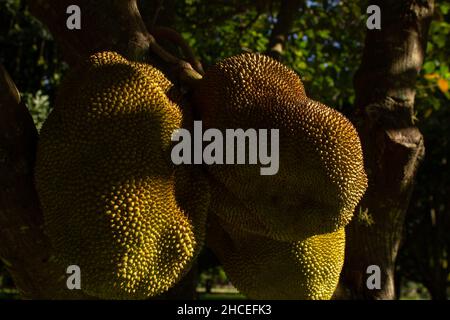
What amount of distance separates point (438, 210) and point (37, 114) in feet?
23.3

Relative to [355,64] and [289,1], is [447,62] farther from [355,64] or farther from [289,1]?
[289,1]

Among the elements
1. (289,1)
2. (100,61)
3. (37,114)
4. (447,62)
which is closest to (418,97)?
(447,62)

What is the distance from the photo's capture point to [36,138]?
1.25 meters

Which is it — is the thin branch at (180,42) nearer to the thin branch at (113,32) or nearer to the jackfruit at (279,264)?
the thin branch at (113,32)

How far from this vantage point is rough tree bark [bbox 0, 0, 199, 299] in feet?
3.92

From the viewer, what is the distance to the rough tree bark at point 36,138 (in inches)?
47.0

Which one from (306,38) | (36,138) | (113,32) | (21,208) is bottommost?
(21,208)

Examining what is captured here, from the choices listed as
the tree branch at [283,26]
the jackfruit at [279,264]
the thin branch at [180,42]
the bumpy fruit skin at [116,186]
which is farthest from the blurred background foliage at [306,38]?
the bumpy fruit skin at [116,186]

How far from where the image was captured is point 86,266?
1.12m

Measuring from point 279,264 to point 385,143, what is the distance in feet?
1.97

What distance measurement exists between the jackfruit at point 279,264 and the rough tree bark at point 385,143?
30 cm

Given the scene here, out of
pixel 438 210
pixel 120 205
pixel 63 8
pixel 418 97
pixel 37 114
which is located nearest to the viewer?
pixel 120 205

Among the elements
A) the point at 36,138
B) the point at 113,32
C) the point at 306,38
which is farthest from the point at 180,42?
the point at 306,38

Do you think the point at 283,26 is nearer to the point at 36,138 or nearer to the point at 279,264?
the point at 279,264
